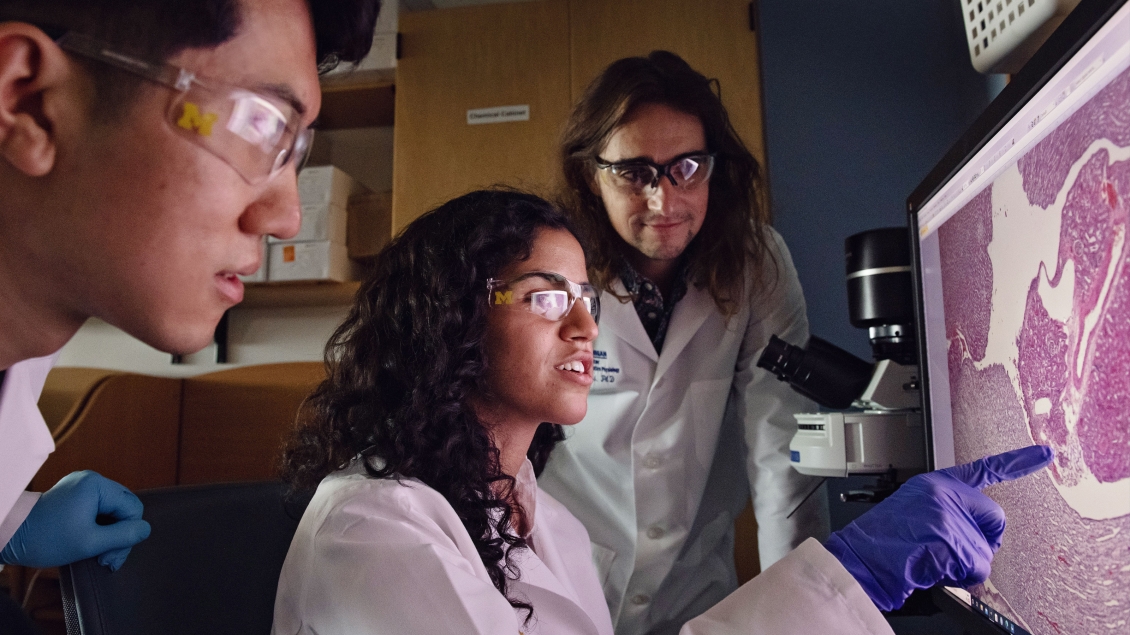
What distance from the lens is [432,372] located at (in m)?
0.90

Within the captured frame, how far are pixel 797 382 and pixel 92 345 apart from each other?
2828 mm

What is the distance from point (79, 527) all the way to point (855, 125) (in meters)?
1.95


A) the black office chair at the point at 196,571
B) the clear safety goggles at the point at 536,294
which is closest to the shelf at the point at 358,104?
the clear safety goggles at the point at 536,294

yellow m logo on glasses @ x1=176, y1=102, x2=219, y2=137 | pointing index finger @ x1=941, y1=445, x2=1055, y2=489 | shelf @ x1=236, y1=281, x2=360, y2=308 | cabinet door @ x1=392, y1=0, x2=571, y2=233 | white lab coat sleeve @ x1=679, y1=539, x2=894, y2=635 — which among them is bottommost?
white lab coat sleeve @ x1=679, y1=539, x2=894, y2=635

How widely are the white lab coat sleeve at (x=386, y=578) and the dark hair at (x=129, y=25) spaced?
425mm

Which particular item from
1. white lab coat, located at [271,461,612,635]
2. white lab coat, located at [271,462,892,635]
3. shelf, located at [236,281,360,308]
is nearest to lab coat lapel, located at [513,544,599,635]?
white lab coat, located at [271,461,612,635]

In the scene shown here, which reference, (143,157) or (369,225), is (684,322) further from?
(369,225)

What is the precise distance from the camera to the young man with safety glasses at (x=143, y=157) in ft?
1.56

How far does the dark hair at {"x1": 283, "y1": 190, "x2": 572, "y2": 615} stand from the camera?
2.87 feet

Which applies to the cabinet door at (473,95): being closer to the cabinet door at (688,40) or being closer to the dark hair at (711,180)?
the cabinet door at (688,40)

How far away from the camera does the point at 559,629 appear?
884mm

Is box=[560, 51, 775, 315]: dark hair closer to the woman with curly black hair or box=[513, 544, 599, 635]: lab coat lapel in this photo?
the woman with curly black hair

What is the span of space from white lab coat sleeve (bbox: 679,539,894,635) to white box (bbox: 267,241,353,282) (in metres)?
1.96

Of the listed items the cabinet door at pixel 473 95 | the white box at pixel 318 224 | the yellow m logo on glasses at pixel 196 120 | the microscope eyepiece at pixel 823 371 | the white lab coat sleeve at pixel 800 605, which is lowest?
the white lab coat sleeve at pixel 800 605
